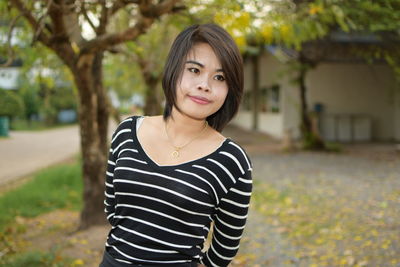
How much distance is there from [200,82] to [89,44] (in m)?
3.13

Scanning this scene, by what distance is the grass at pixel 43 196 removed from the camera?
Answer: 7316mm

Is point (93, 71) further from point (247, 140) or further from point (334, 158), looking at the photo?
point (247, 140)

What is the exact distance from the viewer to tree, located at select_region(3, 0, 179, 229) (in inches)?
171

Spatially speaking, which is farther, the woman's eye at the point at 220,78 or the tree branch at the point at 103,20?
the tree branch at the point at 103,20

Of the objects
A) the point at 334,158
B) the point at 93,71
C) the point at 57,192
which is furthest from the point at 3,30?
the point at 334,158

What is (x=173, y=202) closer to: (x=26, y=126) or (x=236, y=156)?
(x=236, y=156)

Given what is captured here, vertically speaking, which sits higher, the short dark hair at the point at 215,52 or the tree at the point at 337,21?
the tree at the point at 337,21

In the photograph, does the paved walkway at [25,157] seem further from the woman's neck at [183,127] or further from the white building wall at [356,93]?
the white building wall at [356,93]

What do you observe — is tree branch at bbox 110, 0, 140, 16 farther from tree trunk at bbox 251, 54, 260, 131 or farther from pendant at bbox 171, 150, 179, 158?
tree trunk at bbox 251, 54, 260, 131

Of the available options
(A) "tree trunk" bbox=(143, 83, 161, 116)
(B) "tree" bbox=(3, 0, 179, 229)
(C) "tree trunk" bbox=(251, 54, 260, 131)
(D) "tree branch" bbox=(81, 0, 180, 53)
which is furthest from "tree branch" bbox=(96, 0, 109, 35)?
(C) "tree trunk" bbox=(251, 54, 260, 131)

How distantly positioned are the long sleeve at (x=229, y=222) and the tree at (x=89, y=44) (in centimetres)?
255

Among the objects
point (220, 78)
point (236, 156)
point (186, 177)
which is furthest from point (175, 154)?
point (220, 78)

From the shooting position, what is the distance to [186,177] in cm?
180

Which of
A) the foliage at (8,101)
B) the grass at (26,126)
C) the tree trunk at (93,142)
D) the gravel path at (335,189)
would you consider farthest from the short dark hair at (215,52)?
the grass at (26,126)
